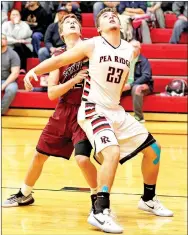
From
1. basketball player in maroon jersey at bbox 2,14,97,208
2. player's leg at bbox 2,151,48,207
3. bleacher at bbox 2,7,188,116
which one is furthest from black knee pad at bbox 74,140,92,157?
bleacher at bbox 2,7,188,116

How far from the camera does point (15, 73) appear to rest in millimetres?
10953

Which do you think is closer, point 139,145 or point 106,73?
point 106,73

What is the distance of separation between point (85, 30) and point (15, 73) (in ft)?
7.01

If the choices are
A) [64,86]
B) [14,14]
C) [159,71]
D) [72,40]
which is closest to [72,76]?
[64,86]

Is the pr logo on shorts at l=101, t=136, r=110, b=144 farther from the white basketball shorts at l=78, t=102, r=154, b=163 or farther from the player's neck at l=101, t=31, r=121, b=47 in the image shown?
the player's neck at l=101, t=31, r=121, b=47

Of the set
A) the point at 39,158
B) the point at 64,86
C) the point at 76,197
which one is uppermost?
the point at 64,86

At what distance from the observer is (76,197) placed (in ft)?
18.5

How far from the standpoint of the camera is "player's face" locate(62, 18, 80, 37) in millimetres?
4980

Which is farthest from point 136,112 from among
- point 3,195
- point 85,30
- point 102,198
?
point 102,198

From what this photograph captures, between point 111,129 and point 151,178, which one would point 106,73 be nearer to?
point 111,129

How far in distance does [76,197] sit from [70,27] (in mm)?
1618

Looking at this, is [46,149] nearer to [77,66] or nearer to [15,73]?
[77,66]

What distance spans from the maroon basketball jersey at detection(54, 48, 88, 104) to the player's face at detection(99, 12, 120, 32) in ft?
1.19

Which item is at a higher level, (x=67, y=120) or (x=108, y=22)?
(x=108, y=22)
